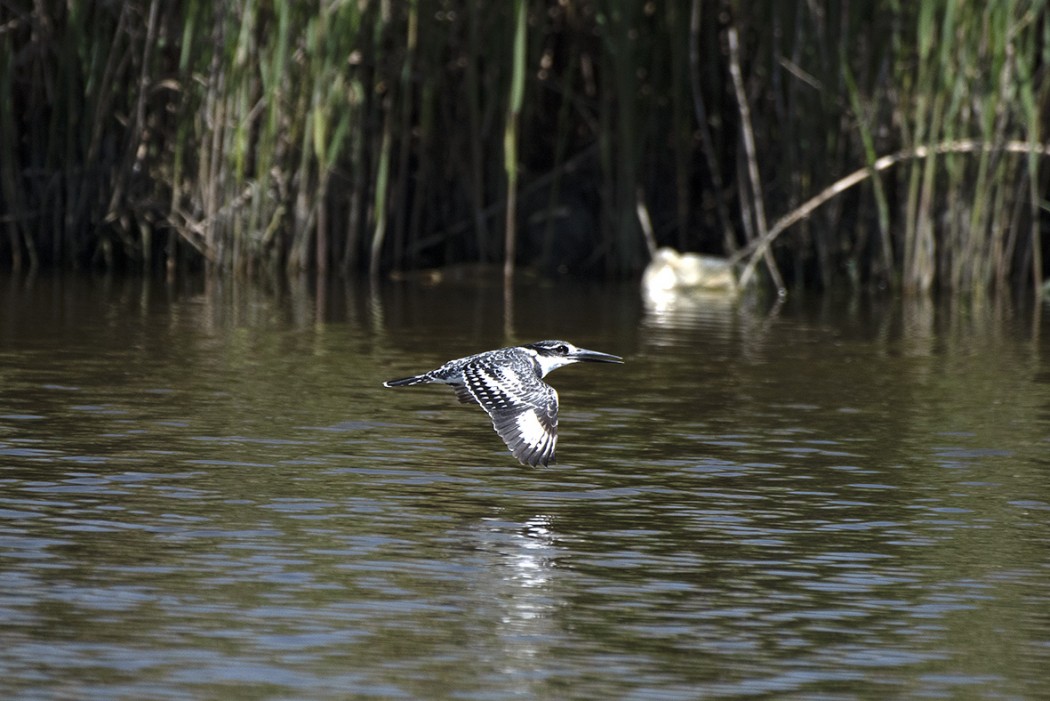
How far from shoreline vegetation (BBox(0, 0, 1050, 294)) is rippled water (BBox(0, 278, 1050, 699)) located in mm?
3370

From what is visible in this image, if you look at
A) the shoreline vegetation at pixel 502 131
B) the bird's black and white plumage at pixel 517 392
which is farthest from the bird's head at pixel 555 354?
the shoreline vegetation at pixel 502 131

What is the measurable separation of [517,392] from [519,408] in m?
0.17

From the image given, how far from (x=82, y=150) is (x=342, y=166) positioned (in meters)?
1.97

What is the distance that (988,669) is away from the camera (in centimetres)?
446

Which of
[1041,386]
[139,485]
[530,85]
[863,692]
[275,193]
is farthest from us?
[530,85]

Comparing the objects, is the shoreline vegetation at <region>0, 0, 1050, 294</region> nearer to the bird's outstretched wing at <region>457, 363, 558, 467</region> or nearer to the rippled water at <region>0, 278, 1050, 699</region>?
the rippled water at <region>0, 278, 1050, 699</region>

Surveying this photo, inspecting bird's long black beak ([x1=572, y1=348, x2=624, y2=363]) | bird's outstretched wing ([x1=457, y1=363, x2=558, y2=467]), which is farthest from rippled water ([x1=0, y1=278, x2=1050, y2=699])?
bird's long black beak ([x1=572, y1=348, x2=624, y2=363])

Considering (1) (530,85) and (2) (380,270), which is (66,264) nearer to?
(2) (380,270)

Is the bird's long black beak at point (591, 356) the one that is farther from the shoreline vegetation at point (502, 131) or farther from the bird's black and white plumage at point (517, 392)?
the shoreline vegetation at point (502, 131)

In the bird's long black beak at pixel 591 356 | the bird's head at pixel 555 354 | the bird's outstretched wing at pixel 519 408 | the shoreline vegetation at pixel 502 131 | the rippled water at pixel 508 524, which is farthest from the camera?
the shoreline vegetation at pixel 502 131

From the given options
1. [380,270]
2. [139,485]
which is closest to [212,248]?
[380,270]

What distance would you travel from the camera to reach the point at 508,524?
606cm

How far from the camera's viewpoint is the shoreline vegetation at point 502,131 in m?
14.2

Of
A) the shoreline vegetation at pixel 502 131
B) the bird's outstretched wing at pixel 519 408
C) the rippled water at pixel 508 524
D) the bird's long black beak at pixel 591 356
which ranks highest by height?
the shoreline vegetation at pixel 502 131
